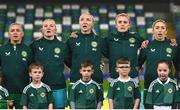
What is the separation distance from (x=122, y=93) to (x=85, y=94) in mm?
515

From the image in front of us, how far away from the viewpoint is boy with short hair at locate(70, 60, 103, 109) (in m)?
6.46

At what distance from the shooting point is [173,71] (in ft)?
23.7

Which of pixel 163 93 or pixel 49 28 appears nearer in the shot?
pixel 163 93

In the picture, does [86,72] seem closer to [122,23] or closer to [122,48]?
[122,48]

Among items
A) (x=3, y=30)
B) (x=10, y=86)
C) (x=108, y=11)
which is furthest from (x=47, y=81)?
(x=108, y=11)

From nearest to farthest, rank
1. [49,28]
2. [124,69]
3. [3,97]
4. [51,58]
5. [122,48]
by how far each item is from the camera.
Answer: [124,69] < [3,97] < [49,28] < [51,58] < [122,48]

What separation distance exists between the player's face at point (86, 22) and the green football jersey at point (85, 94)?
2.67 feet

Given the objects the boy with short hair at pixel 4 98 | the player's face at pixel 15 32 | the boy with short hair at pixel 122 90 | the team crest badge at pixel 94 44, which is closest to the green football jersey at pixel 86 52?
the team crest badge at pixel 94 44

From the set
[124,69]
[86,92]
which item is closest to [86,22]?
[124,69]

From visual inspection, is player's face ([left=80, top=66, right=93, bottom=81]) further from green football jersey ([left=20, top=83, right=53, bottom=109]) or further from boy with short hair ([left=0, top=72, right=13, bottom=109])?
boy with short hair ([left=0, top=72, right=13, bottom=109])

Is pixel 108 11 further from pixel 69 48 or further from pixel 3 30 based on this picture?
pixel 69 48

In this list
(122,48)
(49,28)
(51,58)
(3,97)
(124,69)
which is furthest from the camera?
(122,48)

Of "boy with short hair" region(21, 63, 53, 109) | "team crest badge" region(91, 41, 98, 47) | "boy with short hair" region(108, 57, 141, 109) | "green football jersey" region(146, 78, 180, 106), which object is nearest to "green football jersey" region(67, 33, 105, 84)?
"team crest badge" region(91, 41, 98, 47)

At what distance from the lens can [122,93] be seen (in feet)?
21.2
